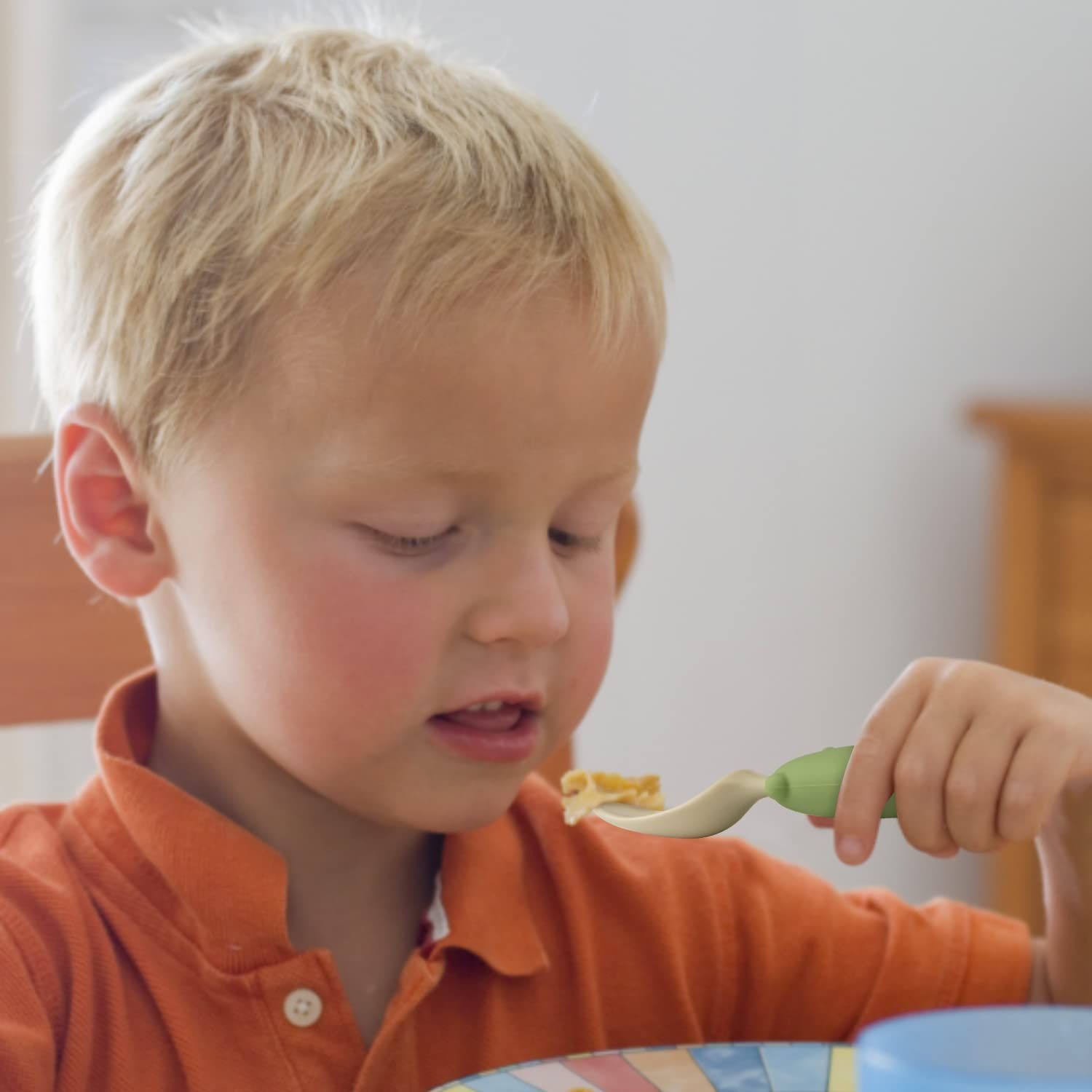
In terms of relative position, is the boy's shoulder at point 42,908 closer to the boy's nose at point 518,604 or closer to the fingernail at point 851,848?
the boy's nose at point 518,604

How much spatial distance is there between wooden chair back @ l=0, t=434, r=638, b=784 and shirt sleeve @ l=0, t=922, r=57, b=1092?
262 millimetres

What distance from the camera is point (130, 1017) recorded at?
656 millimetres

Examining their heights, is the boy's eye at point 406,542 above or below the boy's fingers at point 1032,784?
above

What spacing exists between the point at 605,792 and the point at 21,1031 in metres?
0.25

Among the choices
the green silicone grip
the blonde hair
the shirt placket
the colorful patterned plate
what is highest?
the blonde hair

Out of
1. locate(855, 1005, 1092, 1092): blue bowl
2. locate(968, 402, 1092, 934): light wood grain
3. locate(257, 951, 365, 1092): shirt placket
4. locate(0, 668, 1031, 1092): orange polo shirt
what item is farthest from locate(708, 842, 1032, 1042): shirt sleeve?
locate(968, 402, 1092, 934): light wood grain

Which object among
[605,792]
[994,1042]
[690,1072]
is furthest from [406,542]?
[994,1042]

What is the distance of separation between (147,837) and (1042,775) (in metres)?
0.38

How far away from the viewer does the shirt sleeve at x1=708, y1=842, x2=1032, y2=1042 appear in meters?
0.78

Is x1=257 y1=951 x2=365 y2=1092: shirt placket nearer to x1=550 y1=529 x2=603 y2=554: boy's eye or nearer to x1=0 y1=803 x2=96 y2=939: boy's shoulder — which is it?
x1=0 y1=803 x2=96 y2=939: boy's shoulder

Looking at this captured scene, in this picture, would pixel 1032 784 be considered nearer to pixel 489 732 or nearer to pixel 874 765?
pixel 874 765

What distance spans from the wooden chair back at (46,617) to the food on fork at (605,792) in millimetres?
225

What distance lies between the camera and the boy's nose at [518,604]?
2.09 feet

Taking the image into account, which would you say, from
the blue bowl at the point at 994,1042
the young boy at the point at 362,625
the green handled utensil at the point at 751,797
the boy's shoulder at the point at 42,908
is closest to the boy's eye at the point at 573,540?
the young boy at the point at 362,625
